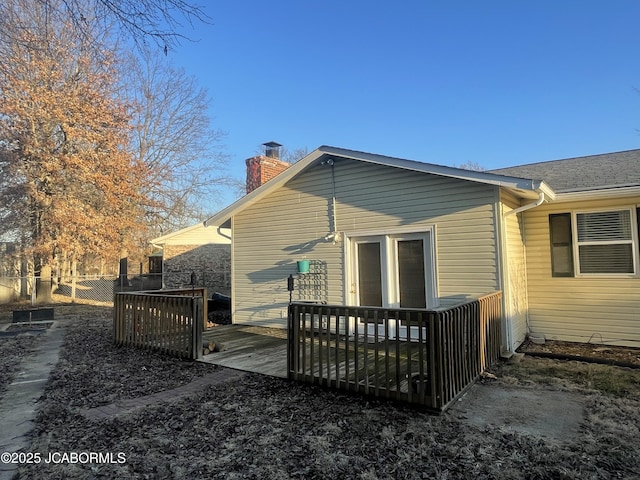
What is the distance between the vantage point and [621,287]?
650 centimetres

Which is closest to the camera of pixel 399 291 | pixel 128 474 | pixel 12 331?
pixel 128 474

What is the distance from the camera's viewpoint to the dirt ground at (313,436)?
9.13ft

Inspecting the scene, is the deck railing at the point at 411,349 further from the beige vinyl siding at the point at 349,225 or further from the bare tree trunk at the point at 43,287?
the bare tree trunk at the point at 43,287

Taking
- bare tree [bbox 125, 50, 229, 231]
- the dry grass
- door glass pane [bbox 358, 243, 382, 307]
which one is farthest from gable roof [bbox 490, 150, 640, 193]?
bare tree [bbox 125, 50, 229, 231]

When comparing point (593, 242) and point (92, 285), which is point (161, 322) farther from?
point (92, 285)

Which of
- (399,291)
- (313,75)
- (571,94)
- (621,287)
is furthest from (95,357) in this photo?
(571,94)

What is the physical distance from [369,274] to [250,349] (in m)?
2.76

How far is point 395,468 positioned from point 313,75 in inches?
573

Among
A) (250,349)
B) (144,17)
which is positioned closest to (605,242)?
(250,349)

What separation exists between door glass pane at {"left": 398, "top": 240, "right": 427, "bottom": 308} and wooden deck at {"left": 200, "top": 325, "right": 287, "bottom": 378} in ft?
8.29

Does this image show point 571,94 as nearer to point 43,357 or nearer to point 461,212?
point 461,212

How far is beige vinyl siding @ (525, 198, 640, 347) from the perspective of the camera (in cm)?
645

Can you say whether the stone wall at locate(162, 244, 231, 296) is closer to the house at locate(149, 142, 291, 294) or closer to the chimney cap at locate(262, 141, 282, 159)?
the house at locate(149, 142, 291, 294)

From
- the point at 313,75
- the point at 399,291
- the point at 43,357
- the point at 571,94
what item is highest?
the point at 313,75
